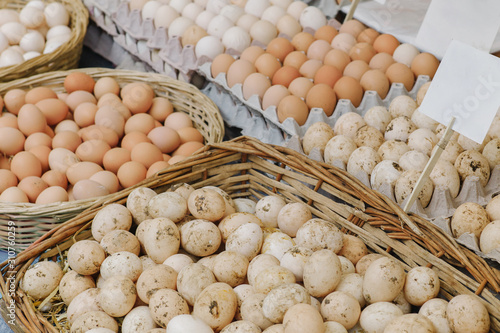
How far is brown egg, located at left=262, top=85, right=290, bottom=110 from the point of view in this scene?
2.05 m

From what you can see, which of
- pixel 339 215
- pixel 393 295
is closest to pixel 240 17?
pixel 339 215

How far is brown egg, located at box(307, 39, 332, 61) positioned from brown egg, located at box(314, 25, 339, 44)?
0.28ft

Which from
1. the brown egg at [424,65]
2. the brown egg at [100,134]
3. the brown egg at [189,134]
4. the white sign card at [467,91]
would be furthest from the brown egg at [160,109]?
the white sign card at [467,91]

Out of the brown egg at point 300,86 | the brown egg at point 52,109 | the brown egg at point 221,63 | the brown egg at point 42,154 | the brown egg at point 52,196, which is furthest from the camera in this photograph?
the brown egg at point 221,63

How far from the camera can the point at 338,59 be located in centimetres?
222

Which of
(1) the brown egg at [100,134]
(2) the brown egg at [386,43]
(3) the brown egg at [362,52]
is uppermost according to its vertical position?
(2) the brown egg at [386,43]

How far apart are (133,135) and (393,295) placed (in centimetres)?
137

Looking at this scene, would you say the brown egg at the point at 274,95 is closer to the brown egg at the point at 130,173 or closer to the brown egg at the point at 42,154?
the brown egg at the point at 130,173

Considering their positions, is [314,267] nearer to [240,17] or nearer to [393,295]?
[393,295]

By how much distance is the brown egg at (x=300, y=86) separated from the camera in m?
2.08

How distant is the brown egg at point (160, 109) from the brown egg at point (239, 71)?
35 cm

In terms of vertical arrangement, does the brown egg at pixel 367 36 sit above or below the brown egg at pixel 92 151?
above

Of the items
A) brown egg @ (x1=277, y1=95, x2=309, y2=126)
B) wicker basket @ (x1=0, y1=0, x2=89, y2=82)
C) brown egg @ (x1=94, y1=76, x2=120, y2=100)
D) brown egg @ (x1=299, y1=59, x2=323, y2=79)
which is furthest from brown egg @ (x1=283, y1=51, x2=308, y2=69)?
wicker basket @ (x1=0, y1=0, x2=89, y2=82)

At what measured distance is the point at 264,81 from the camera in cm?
216
